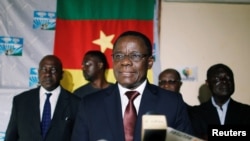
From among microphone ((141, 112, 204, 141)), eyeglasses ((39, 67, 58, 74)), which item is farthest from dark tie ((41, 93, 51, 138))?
microphone ((141, 112, 204, 141))

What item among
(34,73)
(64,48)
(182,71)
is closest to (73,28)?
(64,48)

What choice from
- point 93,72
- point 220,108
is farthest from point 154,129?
point 93,72

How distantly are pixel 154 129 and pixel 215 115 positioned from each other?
1563 millimetres

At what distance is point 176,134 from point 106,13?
8.03ft

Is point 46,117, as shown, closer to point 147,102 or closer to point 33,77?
point 33,77

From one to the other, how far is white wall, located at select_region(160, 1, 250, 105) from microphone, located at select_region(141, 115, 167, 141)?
2424mm

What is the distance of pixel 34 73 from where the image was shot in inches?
111

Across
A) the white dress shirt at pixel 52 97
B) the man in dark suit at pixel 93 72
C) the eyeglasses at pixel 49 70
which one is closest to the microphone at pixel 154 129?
the white dress shirt at pixel 52 97

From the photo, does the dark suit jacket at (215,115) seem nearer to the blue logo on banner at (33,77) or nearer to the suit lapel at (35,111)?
the suit lapel at (35,111)

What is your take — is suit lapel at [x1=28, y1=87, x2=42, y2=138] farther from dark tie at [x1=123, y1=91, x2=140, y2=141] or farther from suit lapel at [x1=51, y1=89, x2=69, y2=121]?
dark tie at [x1=123, y1=91, x2=140, y2=141]

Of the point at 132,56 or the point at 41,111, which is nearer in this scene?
the point at 132,56

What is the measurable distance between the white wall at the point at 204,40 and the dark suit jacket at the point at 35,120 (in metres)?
1.27

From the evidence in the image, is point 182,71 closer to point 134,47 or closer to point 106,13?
point 106,13

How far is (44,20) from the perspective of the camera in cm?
284
